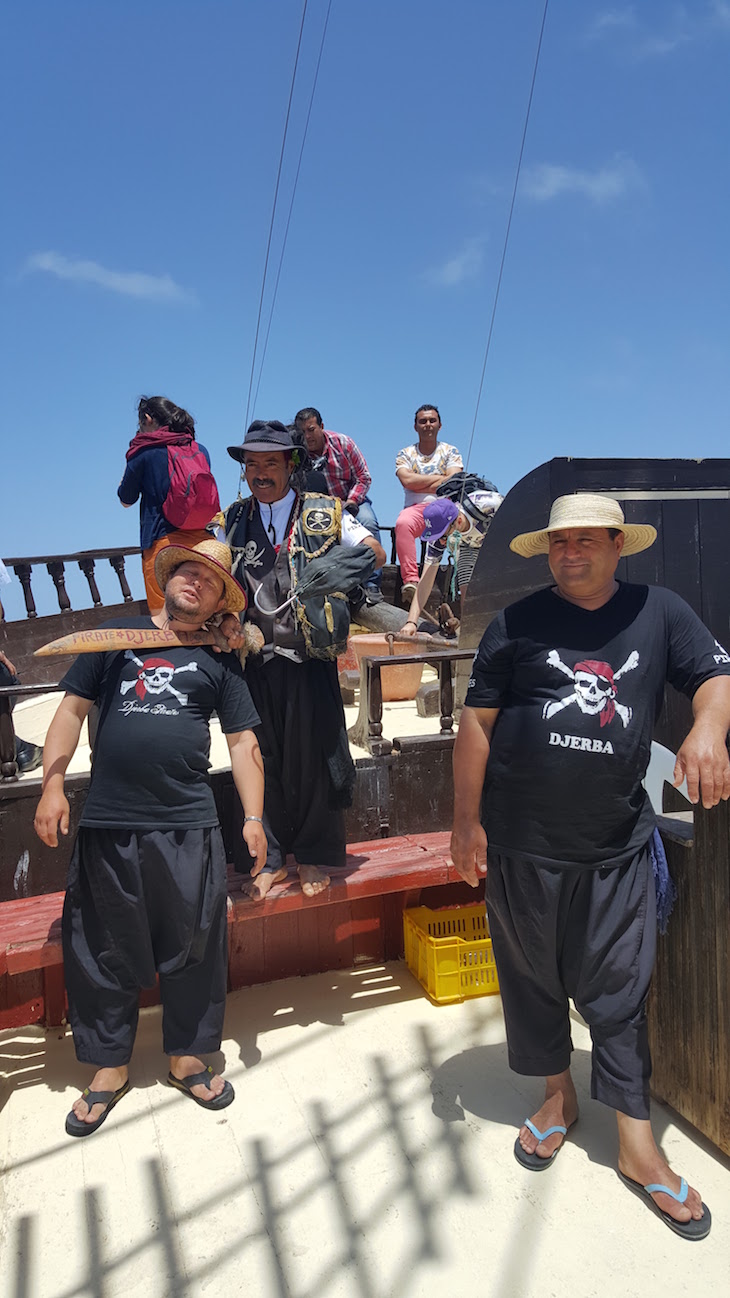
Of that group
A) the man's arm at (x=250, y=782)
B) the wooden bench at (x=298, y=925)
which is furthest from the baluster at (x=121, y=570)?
the man's arm at (x=250, y=782)

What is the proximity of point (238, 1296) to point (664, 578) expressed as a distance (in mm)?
A: 3646

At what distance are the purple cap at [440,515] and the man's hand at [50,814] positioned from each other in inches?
205

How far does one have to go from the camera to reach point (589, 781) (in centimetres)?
245

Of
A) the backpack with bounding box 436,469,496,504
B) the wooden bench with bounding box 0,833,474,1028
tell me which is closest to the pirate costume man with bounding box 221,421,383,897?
the wooden bench with bounding box 0,833,474,1028

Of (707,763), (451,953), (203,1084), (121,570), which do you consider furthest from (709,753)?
(121,570)

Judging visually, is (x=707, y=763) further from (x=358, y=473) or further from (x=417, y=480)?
(x=417, y=480)

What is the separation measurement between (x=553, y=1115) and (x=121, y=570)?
30.0 feet

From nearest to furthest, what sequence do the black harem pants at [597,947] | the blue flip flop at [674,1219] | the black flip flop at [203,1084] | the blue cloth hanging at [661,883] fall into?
the blue flip flop at [674,1219]
the black harem pants at [597,947]
the blue cloth hanging at [661,883]
the black flip flop at [203,1084]

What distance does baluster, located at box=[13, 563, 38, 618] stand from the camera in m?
9.59

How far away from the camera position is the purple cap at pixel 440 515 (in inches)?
296

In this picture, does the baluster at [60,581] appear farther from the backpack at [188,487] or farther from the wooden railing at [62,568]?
the backpack at [188,487]

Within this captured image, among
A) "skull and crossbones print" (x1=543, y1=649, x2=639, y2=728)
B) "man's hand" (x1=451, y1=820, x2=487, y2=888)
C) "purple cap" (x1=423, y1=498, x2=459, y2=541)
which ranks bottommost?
"man's hand" (x1=451, y1=820, x2=487, y2=888)

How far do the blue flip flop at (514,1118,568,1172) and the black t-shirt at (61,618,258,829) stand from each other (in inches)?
59.7

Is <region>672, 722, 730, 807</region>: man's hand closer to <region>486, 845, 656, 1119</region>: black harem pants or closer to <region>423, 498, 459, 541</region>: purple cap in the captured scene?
<region>486, 845, 656, 1119</region>: black harem pants
